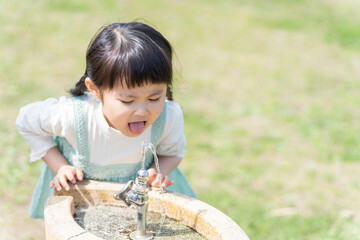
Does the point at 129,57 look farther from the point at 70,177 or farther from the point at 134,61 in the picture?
the point at 70,177

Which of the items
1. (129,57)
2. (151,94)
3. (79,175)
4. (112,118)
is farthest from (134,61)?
(79,175)

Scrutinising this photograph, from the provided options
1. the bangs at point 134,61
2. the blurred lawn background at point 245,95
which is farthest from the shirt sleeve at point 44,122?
the blurred lawn background at point 245,95

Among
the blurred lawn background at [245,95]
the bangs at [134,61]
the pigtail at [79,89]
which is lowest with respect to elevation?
the blurred lawn background at [245,95]

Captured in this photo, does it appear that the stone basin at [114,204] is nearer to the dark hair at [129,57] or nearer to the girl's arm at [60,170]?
the girl's arm at [60,170]

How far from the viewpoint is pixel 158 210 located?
201cm

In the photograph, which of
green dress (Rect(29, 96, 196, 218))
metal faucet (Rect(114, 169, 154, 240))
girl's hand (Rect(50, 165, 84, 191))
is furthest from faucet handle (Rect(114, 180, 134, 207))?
green dress (Rect(29, 96, 196, 218))

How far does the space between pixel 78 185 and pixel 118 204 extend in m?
0.18

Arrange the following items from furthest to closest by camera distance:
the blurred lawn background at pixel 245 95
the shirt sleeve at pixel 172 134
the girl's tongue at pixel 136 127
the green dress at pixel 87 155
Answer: the blurred lawn background at pixel 245 95
the shirt sleeve at pixel 172 134
the green dress at pixel 87 155
the girl's tongue at pixel 136 127

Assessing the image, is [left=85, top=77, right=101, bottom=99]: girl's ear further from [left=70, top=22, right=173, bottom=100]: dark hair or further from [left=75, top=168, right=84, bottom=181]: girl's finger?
[left=75, top=168, right=84, bottom=181]: girl's finger

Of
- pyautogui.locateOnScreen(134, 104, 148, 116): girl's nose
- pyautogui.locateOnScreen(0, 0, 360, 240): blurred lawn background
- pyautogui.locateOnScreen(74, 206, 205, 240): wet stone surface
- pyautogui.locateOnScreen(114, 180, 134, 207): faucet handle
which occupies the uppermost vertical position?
pyautogui.locateOnScreen(134, 104, 148, 116): girl's nose

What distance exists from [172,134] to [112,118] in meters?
0.42

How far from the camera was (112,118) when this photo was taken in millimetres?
1957

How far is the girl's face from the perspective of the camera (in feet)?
6.11

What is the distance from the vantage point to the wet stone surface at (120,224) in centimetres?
187
